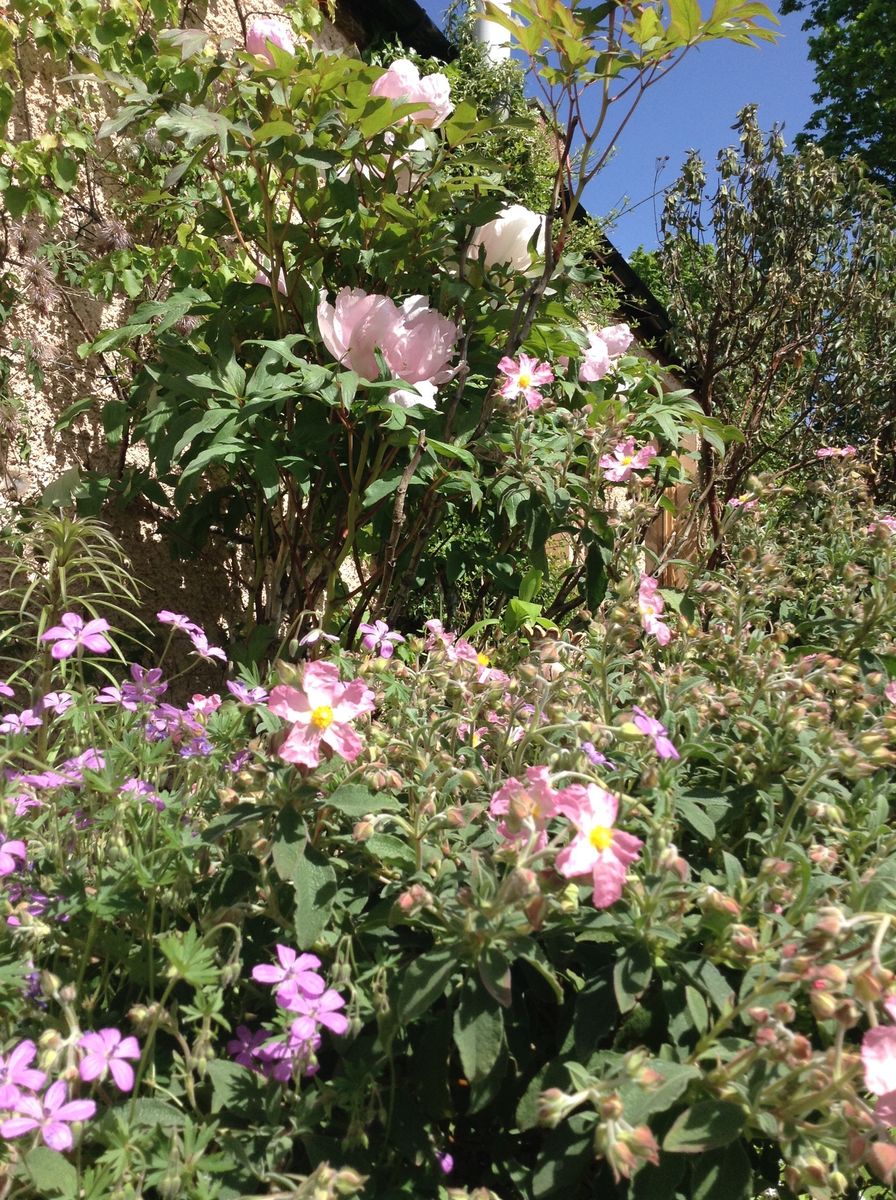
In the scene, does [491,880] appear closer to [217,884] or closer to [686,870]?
[686,870]

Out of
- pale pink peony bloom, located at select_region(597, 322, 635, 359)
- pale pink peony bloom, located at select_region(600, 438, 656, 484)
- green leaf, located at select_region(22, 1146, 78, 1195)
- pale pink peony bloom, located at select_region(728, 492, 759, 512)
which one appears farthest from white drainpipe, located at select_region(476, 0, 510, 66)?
green leaf, located at select_region(22, 1146, 78, 1195)

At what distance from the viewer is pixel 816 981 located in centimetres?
82

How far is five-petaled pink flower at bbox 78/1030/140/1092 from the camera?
0.91 metres

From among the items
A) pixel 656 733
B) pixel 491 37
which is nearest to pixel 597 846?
pixel 656 733

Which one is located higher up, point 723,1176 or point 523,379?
point 523,379

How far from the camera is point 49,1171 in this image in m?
0.86

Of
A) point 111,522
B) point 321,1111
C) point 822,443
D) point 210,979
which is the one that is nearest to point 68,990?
point 210,979

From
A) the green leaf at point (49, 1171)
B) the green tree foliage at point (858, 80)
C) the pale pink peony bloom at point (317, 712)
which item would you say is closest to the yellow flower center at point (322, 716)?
the pale pink peony bloom at point (317, 712)

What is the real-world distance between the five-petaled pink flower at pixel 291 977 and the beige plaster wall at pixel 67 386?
1778mm

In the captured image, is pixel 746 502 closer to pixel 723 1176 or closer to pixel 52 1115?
pixel 723 1176

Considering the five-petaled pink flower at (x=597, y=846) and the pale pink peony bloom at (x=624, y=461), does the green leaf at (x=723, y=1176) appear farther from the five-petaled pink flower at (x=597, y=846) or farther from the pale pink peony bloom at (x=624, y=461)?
the pale pink peony bloom at (x=624, y=461)

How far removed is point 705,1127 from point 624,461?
5.02 ft

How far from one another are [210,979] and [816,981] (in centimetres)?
59

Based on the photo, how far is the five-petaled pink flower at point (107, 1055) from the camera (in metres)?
0.91
